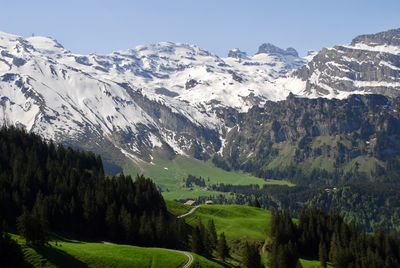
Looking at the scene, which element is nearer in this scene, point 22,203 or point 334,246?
point 22,203

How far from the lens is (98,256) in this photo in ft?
406

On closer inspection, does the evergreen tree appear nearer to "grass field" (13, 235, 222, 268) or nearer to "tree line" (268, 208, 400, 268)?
"tree line" (268, 208, 400, 268)

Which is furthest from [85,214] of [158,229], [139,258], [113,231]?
[139,258]

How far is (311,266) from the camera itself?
165 m

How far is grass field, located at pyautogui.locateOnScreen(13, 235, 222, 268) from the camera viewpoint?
386 ft

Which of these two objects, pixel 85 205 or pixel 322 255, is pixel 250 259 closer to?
pixel 322 255

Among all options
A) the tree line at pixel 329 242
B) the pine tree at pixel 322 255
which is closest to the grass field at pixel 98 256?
the tree line at pixel 329 242

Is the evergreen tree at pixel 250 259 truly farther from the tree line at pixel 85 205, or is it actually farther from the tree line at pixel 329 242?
A: the tree line at pixel 85 205

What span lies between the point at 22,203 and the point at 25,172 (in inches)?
724

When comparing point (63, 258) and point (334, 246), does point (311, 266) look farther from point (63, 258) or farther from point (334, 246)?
point (63, 258)

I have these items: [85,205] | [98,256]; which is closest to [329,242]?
[85,205]

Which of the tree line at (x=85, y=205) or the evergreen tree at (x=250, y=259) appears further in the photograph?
the tree line at (x=85, y=205)

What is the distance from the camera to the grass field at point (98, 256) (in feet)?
386

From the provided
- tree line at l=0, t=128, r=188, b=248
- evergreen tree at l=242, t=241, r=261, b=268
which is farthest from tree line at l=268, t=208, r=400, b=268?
tree line at l=0, t=128, r=188, b=248
